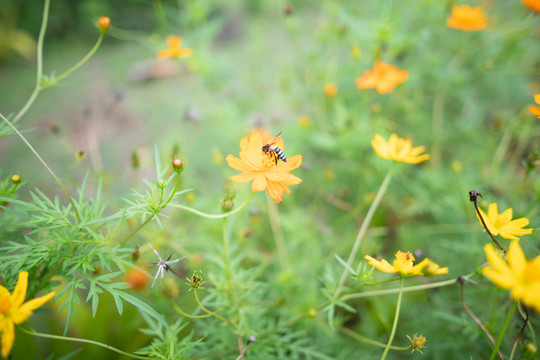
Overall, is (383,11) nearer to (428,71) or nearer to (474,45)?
(428,71)

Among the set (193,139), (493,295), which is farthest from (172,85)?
(493,295)

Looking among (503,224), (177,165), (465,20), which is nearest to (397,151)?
(503,224)

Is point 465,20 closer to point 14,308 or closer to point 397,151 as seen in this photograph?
point 397,151

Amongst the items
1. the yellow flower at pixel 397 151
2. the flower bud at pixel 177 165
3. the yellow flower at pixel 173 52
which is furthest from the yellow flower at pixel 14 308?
the yellow flower at pixel 173 52

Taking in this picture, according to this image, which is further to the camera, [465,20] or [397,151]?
[465,20]

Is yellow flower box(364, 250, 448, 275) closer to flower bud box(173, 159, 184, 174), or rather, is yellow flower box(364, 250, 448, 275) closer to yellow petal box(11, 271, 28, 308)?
flower bud box(173, 159, 184, 174)
